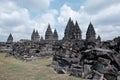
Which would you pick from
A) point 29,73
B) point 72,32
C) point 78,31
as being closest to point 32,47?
point 29,73

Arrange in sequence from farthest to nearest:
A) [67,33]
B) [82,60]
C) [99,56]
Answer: [67,33], [82,60], [99,56]

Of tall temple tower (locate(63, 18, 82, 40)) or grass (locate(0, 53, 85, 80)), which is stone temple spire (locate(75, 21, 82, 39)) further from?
grass (locate(0, 53, 85, 80))

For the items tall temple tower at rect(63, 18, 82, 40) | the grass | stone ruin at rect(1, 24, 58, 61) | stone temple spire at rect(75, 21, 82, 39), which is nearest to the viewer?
the grass

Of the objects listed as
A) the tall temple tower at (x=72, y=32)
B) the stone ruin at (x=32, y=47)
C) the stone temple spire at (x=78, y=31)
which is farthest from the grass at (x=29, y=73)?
the stone temple spire at (x=78, y=31)

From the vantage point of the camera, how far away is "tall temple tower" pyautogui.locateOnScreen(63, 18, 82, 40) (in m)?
68.2

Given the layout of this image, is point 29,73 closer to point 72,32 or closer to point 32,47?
point 32,47

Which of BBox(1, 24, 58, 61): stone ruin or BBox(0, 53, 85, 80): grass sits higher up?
BBox(1, 24, 58, 61): stone ruin

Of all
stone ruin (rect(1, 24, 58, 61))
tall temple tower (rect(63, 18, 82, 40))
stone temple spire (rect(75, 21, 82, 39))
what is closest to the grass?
stone ruin (rect(1, 24, 58, 61))

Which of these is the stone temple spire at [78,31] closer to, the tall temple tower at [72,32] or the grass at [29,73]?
the tall temple tower at [72,32]

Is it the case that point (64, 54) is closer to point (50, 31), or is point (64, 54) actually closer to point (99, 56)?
point (99, 56)

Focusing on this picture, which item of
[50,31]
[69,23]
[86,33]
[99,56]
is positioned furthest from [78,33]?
[99,56]

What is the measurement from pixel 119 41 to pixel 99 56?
3.01 m

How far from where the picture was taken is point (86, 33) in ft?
220

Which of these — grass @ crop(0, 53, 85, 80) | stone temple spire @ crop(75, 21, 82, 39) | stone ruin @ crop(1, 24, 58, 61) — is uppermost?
stone temple spire @ crop(75, 21, 82, 39)
